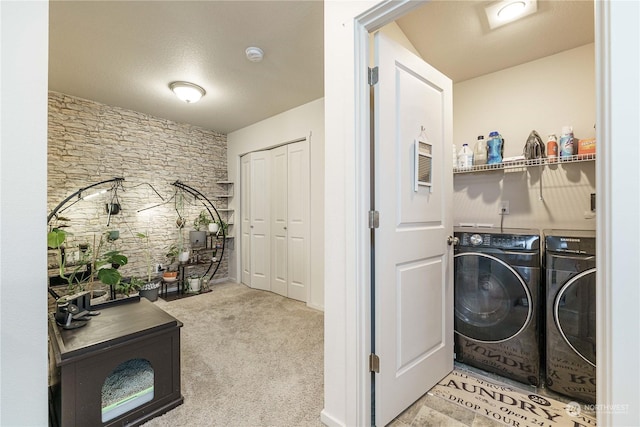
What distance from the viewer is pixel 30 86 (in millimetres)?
731

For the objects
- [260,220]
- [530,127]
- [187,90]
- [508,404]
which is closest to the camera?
[508,404]

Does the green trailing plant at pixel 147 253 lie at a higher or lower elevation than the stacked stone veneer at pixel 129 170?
lower

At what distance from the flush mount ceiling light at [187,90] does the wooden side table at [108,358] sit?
212cm

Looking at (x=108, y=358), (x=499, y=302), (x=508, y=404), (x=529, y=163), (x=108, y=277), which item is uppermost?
(x=529, y=163)

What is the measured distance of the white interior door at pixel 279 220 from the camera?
376 cm

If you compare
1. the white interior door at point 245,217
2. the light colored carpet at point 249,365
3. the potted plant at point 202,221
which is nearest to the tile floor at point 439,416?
the light colored carpet at point 249,365

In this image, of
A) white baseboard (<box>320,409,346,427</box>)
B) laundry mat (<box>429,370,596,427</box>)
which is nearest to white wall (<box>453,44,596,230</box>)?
laundry mat (<box>429,370,596,427</box>)

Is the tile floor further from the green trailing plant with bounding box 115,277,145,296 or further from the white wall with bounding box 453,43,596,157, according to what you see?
the green trailing plant with bounding box 115,277,145,296

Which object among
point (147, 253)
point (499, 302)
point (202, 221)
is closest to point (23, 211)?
point (499, 302)

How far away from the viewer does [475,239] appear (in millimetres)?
1916

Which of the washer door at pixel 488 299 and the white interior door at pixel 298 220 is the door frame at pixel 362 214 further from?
the white interior door at pixel 298 220

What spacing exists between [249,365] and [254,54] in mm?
2447

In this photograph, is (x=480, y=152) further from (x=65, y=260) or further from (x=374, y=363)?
(x=65, y=260)

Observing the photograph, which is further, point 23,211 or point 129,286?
point 129,286
